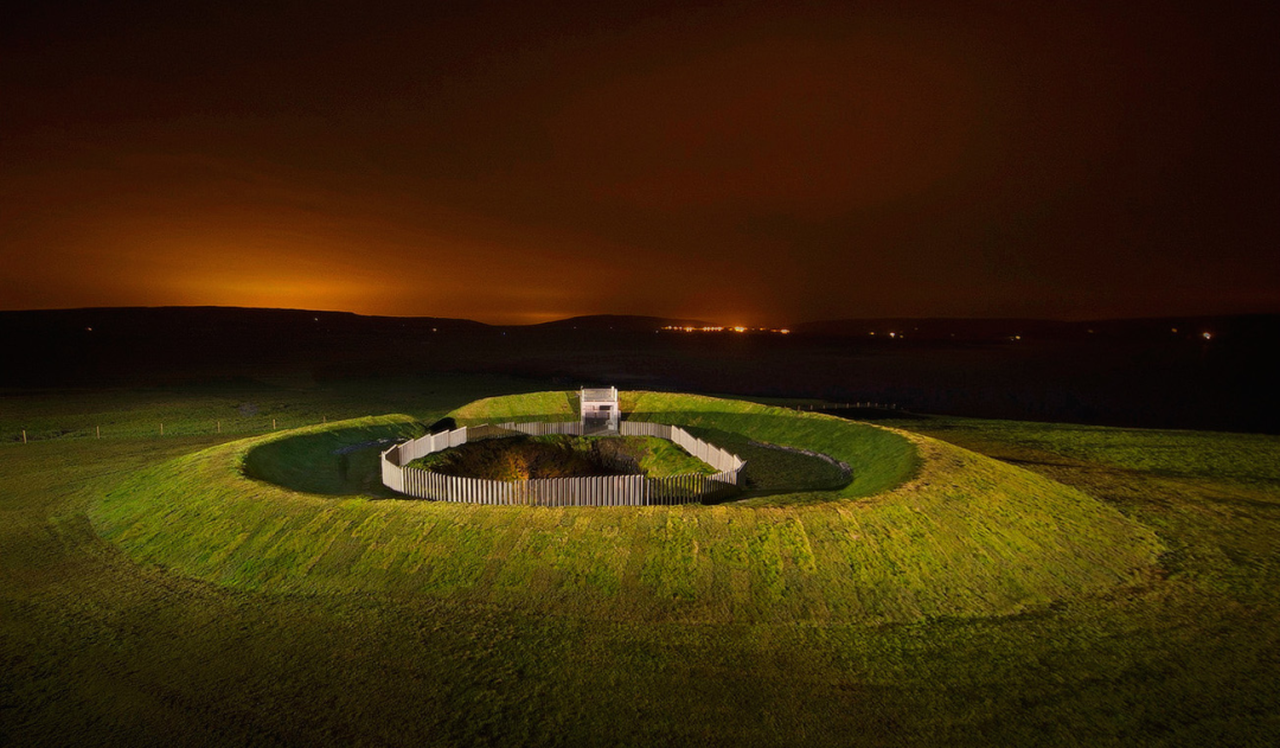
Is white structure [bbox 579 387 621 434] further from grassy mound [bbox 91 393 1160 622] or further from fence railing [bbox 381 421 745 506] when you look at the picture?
grassy mound [bbox 91 393 1160 622]

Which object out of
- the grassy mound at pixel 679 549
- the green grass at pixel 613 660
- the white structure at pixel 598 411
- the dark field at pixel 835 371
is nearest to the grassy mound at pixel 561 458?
the white structure at pixel 598 411

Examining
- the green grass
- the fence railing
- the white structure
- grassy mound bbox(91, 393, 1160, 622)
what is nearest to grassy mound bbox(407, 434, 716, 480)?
the white structure

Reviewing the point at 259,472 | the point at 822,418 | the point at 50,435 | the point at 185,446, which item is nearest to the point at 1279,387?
the point at 822,418

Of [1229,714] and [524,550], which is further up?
[524,550]

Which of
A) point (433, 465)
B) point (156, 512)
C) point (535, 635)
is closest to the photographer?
point (535, 635)

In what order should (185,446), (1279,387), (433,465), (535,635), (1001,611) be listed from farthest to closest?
(1279,387), (185,446), (433,465), (1001,611), (535,635)

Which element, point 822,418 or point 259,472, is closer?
point 259,472

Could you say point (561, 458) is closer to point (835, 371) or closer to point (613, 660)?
point (613, 660)

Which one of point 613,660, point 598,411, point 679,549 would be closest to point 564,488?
point 679,549

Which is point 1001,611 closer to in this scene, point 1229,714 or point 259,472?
point 1229,714
